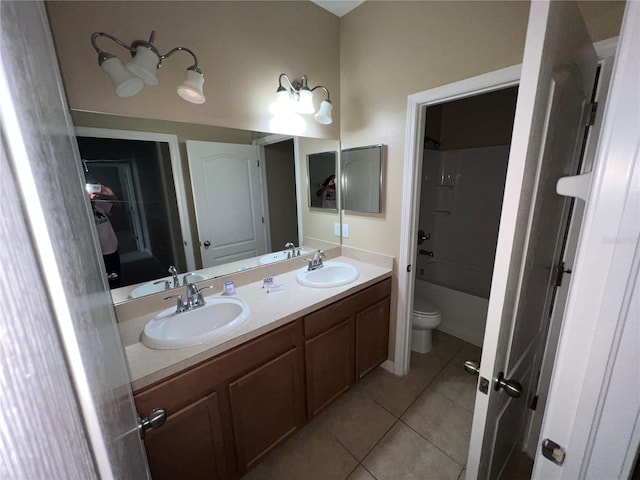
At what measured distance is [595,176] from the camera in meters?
0.44

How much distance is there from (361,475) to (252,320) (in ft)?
3.26

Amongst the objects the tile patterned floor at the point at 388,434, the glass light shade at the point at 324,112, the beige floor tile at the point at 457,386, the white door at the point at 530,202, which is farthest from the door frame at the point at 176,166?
the beige floor tile at the point at 457,386

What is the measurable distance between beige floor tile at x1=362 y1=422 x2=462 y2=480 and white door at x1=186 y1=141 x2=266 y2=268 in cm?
140

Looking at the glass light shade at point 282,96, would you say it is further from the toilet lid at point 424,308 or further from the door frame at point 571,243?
the toilet lid at point 424,308

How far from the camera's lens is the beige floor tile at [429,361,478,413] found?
175 centimetres

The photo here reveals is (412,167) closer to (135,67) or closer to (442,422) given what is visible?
(135,67)

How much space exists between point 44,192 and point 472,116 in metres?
3.23

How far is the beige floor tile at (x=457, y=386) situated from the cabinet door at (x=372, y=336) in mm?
431

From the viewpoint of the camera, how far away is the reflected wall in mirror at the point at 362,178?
1808mm

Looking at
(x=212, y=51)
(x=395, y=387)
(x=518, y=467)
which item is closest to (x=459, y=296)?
(x=395, y=387)

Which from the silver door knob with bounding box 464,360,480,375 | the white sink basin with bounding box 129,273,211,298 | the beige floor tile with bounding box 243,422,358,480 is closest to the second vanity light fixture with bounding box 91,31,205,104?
the white sink basin with bounding box 129,273,211,298

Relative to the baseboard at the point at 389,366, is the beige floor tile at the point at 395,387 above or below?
below

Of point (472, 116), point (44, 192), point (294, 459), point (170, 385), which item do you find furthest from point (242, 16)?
point (294, 459)

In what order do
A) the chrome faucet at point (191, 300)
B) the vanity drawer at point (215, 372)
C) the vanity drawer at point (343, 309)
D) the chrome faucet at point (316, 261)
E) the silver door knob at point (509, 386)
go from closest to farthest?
the silver door knob at point (509, 386) < the vanity drawer at point (215, 372) < the chrome faucet at point (191, 300) < the vanity drawer at point (343, 309) < the chrome faucet at point (316, 261)
